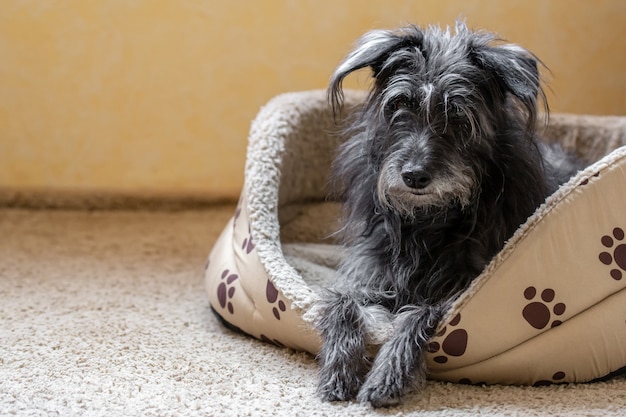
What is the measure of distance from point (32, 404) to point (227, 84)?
2.13 m

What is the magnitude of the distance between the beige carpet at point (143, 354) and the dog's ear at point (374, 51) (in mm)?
869

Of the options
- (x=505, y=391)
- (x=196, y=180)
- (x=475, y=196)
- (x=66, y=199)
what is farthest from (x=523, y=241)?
(x=66, y=199)

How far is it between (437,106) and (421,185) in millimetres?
243

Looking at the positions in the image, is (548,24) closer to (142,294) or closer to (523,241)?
(523,241)

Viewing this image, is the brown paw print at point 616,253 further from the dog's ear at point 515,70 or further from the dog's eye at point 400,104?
the dog's eye at point 400,104

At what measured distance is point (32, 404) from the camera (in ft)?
7.02

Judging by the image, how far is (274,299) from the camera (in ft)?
8.05

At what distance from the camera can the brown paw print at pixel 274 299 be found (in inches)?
95.7

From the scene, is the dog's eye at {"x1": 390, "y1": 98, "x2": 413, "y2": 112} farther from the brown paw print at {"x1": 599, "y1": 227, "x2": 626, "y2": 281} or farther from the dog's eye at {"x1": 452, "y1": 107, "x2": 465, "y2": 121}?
the brown paw print at {"x1": 599, "y1": 227, "x2": 626, "y2": 281}

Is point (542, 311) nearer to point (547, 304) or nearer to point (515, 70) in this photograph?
point (547, 304)

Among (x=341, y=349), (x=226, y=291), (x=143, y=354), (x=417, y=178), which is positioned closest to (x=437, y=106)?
(x=417, y=178)

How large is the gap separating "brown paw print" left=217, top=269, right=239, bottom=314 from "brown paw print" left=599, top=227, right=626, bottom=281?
3.79 ft

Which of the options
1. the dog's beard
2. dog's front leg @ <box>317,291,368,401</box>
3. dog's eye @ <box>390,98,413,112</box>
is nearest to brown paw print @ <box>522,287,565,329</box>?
the dog's beard

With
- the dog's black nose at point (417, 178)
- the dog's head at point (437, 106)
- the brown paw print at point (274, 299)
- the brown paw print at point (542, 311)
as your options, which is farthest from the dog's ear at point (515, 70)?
the brown paw print at point (274, 299)
